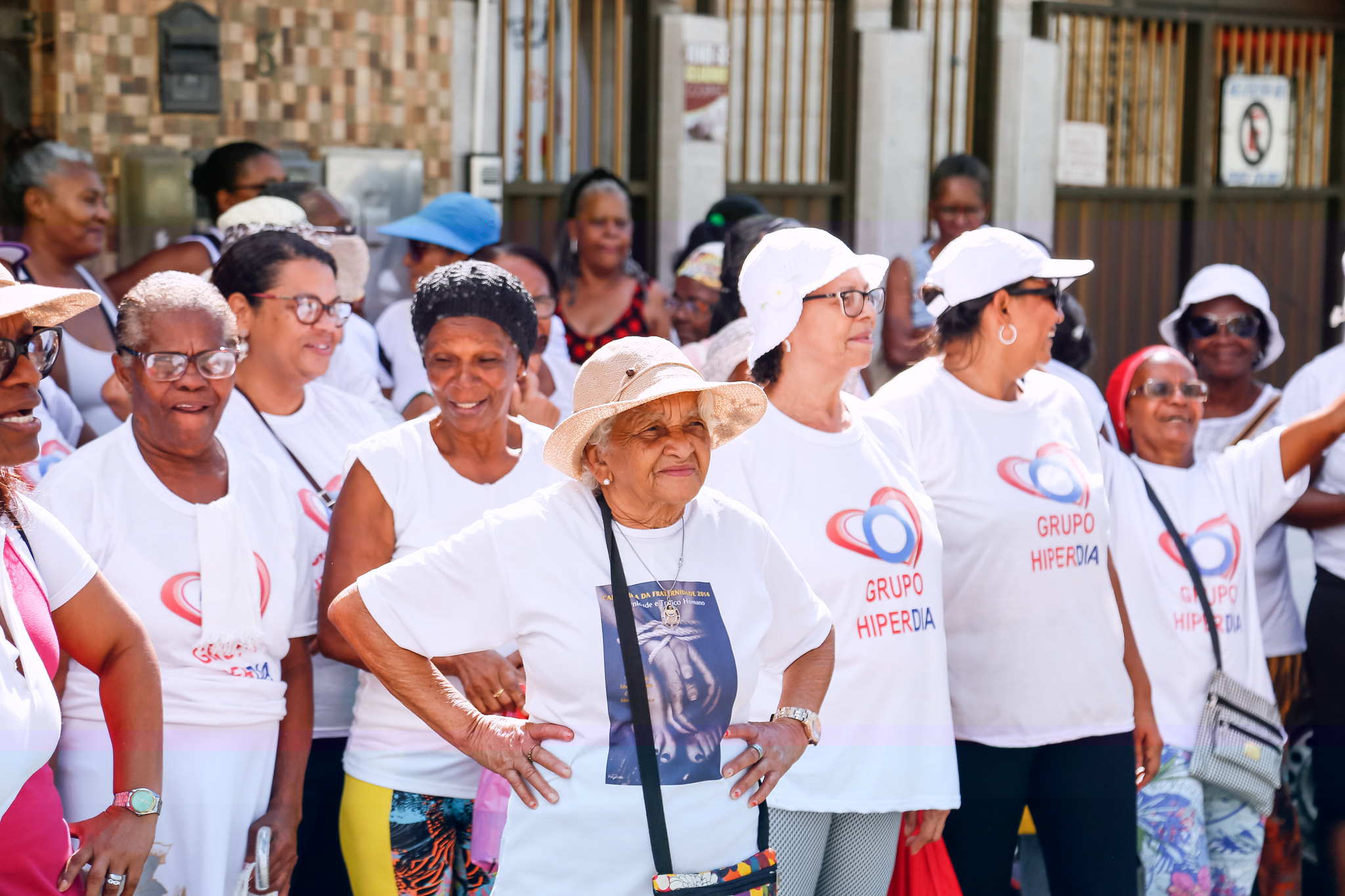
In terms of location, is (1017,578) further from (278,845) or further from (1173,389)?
(278,845)

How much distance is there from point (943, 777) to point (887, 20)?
5934 mm

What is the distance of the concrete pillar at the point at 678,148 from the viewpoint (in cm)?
755

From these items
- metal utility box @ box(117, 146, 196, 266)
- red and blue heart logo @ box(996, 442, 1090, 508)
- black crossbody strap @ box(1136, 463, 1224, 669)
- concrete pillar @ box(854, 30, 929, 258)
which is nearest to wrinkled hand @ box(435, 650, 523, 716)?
red and blue heart logo @ box(996, 442, 1090, 508)

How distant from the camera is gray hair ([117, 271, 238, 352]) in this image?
3260 mm

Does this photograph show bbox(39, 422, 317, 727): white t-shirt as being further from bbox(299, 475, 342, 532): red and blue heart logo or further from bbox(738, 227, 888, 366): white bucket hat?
bbox(738, 227, 888, 366): white bucket hat

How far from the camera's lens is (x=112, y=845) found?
107 inches

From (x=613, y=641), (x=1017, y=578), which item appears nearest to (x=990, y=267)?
(x=1017, y=578)

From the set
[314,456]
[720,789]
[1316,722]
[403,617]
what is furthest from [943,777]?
[1316,722]

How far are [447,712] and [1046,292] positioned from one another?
1.98 meters

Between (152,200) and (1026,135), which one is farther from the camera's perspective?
(1026,135)

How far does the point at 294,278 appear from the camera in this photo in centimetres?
393

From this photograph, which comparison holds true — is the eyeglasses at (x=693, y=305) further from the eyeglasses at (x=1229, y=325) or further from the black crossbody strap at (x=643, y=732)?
the black crossbody strap at (x=643, y=732)

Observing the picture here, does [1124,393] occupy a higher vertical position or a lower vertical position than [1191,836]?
higher

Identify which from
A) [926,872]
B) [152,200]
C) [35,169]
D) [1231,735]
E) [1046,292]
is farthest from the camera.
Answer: [152,200]
